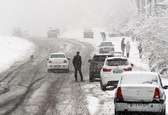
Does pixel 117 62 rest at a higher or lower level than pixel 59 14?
lower

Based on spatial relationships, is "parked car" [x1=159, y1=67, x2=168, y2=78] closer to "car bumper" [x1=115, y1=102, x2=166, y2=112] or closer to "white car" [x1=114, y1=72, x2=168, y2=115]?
"white car" [x1=114, y1=72, x2=168, y2=115]

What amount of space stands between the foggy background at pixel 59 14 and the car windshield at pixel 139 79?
90405 mm

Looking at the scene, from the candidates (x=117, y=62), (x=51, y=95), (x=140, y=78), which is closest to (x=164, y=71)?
(x=117, y=62)

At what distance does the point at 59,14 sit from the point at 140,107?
5177 inches

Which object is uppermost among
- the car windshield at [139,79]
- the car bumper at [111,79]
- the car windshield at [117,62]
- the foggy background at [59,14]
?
the foggy background at [59,14]

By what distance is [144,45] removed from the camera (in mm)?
44531

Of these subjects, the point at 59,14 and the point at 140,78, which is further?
the point at 59,14

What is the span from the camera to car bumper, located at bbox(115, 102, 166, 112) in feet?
51.4

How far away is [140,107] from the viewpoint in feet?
51.6

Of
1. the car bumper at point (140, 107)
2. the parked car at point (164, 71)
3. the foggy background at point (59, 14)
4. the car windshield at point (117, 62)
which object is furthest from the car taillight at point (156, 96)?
the foggy background at point (59, 14)

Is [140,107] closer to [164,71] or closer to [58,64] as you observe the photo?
[164,71]

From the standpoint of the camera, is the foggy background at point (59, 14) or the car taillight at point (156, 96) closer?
the car taillight at point (156, 96)

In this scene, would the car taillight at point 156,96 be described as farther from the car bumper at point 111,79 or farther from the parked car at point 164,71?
the parked car at point 164,71

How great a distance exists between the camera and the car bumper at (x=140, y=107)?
1566 centimetres
